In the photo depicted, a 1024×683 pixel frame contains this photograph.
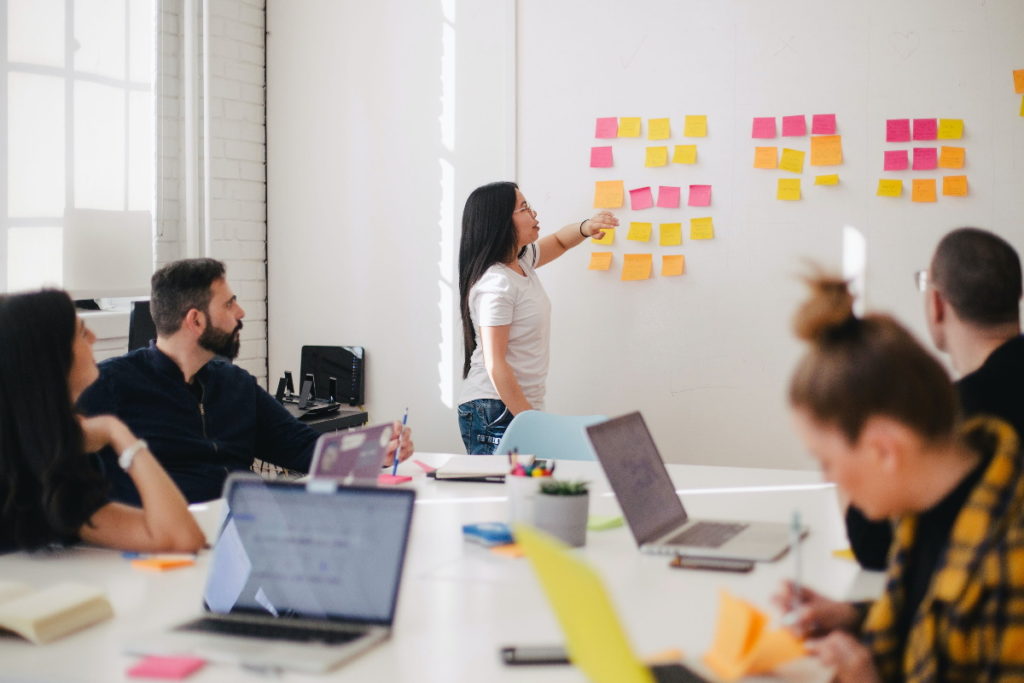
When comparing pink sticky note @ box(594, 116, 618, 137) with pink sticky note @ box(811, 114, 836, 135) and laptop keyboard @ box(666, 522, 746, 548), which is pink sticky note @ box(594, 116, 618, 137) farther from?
laptop keyboard @ box(666, 522, 746, 548)

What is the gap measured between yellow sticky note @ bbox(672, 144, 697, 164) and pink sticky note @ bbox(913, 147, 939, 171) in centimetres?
78

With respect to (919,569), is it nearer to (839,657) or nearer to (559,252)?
(839,657)

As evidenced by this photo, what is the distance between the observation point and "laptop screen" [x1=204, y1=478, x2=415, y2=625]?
1.49 m

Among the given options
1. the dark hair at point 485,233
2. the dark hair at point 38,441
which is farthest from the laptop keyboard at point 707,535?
the dark hair at point 485,233

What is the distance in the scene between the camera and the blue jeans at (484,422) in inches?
141

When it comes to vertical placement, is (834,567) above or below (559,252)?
below

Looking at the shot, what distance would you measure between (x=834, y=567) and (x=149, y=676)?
45.2 inches

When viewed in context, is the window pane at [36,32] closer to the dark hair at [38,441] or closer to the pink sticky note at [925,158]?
the dark hair at [38,441]

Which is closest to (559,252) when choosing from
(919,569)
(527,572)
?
(527,572)

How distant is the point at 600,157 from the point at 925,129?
118cm

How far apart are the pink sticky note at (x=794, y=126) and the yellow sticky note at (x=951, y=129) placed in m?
0.46

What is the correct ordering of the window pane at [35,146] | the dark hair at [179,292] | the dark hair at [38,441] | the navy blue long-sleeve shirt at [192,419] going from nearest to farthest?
the dark hair at [38,441] < the navy blue long-sleeve shirt at [192,419] < the dark hair at [179,292] < the window pane at [35,146]

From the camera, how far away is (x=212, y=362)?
9.64 ft

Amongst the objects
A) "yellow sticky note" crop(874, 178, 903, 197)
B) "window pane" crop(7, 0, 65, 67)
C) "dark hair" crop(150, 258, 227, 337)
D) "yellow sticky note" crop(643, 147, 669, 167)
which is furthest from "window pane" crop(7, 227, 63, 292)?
"yellow sticky note" crop(874, 178, 903, 197)
